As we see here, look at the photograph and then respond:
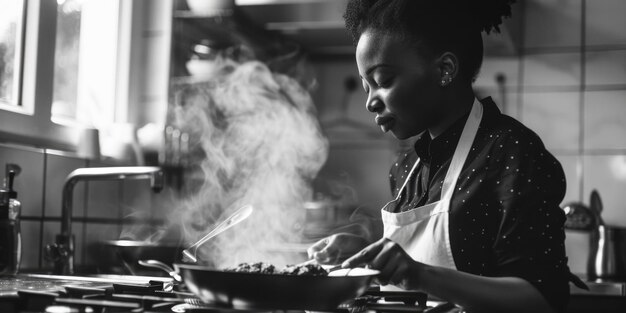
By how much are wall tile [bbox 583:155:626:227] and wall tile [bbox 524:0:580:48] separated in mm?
516

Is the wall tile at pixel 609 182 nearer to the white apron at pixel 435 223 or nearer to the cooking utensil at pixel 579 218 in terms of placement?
the cooking utensil at pixel 579 218

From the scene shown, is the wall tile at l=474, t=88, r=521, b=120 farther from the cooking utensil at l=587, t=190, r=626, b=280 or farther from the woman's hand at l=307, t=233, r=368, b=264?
the woman's hand at l=307, t=233, r=368, b=264

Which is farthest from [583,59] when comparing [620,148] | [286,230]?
[286,230]

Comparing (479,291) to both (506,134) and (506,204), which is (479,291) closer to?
(506,204)

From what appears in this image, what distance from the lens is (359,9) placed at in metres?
1.40

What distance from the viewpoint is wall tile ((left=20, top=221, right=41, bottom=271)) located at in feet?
5.65

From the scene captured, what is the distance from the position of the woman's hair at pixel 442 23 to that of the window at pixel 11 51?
1.02 metres

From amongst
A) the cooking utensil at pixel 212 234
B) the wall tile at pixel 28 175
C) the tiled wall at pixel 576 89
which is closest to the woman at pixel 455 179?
the cooking utensil at pixel 212 234

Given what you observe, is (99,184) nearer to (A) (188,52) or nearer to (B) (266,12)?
(A) (188,52)

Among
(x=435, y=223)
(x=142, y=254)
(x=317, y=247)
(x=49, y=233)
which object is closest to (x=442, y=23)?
(x=435, y=223)

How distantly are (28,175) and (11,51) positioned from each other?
36 centimetres

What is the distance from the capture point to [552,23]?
3023mm

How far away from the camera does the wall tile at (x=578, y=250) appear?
2.87 m

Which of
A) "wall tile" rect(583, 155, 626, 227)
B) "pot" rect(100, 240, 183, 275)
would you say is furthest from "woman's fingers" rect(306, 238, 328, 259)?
"wall tile" rect(583, 155, 626, 227)
